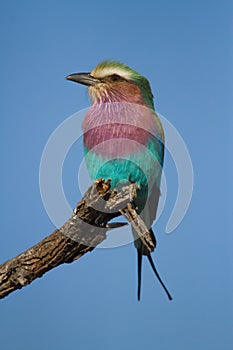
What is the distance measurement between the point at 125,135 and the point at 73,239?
552mm

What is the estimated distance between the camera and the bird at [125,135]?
196 centimetres

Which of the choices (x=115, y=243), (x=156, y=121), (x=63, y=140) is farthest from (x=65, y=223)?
(x=156, y=121)

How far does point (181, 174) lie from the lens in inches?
73.0

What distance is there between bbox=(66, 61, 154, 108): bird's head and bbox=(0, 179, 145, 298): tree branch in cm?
59

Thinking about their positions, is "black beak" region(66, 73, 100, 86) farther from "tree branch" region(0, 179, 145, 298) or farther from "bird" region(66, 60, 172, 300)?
"tree branch" region(0, 179, 145, 298)

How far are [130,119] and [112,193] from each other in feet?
1.82

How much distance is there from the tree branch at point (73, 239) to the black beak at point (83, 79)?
0.65 metres

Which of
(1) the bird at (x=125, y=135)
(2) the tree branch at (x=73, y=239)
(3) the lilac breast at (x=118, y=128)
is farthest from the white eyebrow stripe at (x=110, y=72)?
(2) the tree branch at (x=73, y=239)

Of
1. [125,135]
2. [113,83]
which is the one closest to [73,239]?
[125,135]

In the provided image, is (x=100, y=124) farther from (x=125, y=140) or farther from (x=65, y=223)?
(x=65, y=223)

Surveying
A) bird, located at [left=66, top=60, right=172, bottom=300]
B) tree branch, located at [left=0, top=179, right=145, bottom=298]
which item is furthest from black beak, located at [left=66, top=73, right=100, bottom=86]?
tree branch, located at [left=0, top=179, right=145, bottom=298]

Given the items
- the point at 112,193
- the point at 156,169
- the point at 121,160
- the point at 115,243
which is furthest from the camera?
the point at 156,169

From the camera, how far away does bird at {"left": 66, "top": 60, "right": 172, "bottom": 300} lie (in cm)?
196

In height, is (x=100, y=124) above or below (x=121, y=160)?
above
